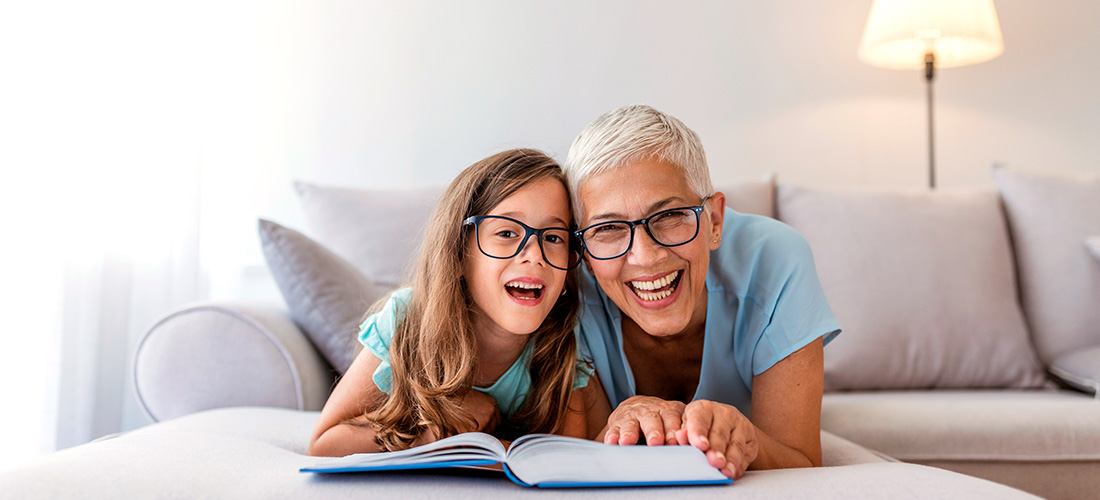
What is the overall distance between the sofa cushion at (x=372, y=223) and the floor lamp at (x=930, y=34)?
65.2 inches

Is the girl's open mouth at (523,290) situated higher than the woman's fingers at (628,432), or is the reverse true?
the girl's open mouth at (523,290)

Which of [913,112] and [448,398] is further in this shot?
[913,112]

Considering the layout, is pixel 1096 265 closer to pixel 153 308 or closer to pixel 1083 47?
pixel 1083 47

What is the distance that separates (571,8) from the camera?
2.72m

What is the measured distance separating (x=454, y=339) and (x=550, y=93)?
1.69 metres

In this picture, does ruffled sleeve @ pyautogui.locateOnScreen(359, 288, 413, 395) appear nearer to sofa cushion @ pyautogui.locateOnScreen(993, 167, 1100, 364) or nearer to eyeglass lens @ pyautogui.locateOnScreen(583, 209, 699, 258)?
eyeglass lens @ pyautogui.locateOnScreen(583, 209, 699, 258)

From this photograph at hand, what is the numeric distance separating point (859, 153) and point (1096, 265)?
0.94 m

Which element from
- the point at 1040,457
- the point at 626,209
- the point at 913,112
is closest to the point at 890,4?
the point at 913,112

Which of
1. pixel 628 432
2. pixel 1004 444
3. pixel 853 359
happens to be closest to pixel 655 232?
pixel 628 432

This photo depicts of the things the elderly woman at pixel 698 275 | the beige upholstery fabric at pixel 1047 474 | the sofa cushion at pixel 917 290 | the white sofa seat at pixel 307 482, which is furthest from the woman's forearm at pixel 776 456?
the sofa cushion at pixel 917 290

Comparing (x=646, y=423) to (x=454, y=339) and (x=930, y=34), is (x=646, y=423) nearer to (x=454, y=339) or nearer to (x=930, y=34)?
(x=454, y=339)

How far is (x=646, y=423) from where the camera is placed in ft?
3.11

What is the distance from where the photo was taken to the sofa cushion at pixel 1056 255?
2.06 m

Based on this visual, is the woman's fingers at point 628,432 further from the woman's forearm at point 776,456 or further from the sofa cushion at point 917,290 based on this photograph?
the sofa cushion at point 917,290
